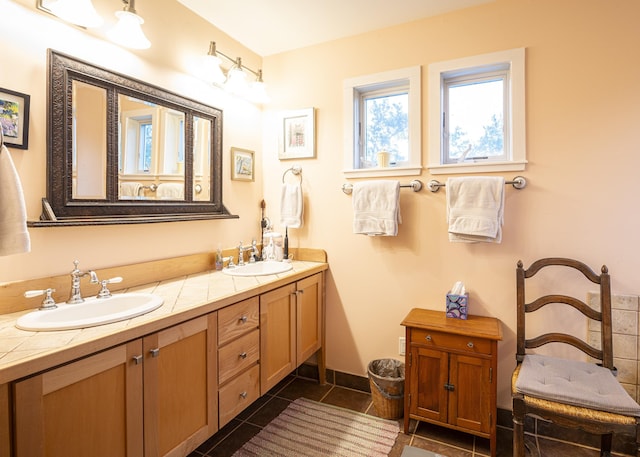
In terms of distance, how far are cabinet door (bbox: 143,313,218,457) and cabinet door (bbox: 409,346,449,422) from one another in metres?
1.07

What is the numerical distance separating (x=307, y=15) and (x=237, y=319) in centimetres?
186

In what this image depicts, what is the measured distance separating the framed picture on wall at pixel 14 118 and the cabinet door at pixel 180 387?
0.91 m

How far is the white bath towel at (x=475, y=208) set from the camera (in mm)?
1895

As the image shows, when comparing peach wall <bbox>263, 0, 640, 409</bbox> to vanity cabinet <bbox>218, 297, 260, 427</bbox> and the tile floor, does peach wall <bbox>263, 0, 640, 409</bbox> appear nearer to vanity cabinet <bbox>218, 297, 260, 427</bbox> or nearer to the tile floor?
the tile floor

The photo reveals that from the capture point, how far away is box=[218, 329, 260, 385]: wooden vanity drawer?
1601mm

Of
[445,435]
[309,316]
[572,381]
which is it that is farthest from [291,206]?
[572,381]

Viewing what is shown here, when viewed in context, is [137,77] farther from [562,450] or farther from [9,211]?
[562,450]

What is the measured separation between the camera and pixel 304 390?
2.46m

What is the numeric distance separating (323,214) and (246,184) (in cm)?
62

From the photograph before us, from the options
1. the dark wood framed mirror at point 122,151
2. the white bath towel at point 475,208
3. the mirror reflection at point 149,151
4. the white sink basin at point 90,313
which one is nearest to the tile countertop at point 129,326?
the white sink basin at point 90,313

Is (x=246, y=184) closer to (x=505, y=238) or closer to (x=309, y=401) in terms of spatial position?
(x=309, y=401)

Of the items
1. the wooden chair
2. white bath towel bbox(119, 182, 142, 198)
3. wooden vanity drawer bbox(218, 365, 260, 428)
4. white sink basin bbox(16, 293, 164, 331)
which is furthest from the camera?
white bath towel bbox(119, 182, 142, 198)

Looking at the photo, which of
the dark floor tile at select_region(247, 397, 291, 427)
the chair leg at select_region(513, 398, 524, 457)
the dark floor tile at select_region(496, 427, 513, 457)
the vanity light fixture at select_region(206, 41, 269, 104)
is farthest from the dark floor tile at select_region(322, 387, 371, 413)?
the vanity light fixture at select_region(206, 41, 269, 104)

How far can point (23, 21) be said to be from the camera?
1376 mm
